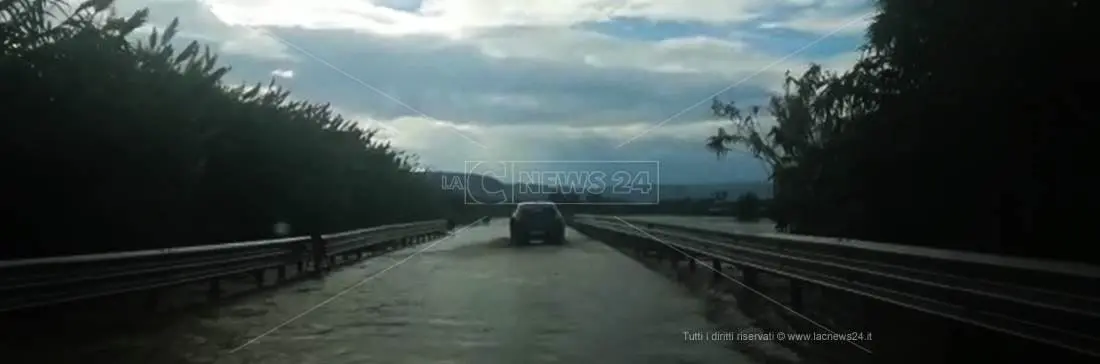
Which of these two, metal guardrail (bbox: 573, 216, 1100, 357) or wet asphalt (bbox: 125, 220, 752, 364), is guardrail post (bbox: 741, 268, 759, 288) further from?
metal guardrail (bbox: 573, 216, 1100, 357)

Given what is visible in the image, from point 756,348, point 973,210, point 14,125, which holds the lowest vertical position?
point 756,348

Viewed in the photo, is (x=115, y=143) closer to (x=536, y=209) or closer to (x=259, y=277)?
(x=259, y=277)

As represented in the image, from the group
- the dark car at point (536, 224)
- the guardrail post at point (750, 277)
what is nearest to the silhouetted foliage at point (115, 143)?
the guardrail post at point (750, 277)

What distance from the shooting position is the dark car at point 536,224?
43625mm

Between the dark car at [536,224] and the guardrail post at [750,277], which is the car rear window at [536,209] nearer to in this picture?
the dark car at [536,224]

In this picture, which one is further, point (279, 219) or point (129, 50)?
point (279, 219)

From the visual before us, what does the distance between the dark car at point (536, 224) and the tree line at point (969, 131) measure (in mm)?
23473

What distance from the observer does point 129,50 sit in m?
20.3

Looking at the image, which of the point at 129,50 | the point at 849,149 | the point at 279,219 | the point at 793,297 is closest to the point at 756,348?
the point at 793,297

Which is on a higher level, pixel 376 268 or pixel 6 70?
pixel 6 70

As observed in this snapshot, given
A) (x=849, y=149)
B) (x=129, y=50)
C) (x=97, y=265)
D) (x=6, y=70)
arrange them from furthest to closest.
A: (x=129, y=50) < (x=849, y=149) < (x=6, y=70) < (x=97, y=265)

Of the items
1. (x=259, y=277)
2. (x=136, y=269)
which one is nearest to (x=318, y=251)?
(x=259, y=277)

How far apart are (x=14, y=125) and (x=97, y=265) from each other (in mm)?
3872

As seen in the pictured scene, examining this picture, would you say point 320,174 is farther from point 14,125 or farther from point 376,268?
point 14,125
